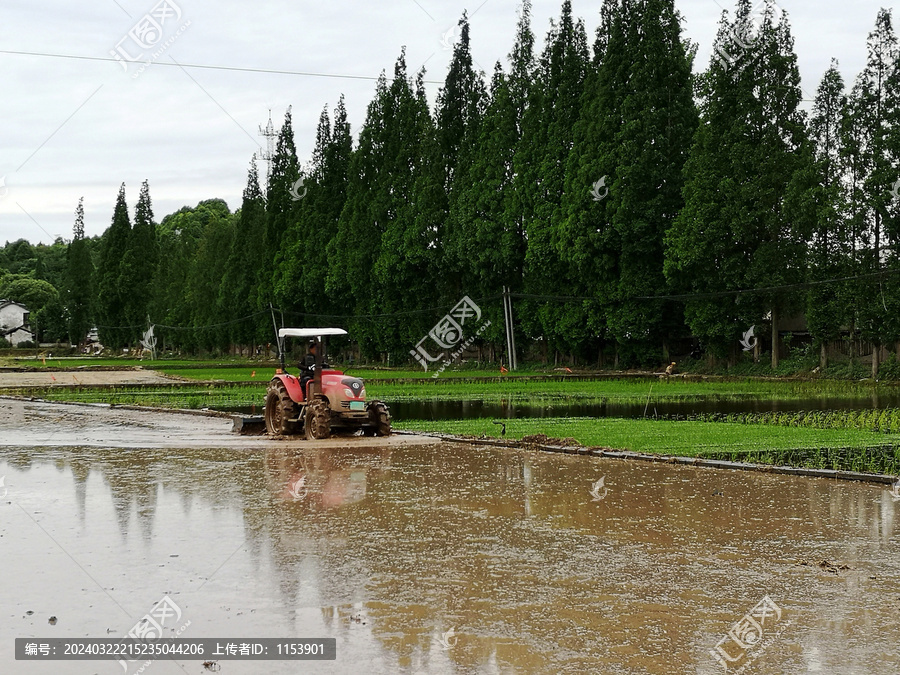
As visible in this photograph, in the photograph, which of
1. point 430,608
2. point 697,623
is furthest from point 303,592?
point 697,623

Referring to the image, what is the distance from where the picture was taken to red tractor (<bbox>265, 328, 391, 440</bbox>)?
1900 cm

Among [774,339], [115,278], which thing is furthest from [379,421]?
[115,278]

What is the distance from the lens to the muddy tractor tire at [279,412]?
1986 cm

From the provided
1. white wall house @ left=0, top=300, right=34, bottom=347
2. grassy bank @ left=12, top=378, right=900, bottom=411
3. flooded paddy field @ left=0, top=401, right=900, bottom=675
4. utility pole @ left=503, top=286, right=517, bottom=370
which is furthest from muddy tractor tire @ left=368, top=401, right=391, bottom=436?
white wall house @ left=0, top=300, right=34, bottom=347

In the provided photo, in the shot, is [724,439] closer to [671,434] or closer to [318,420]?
[671,434]

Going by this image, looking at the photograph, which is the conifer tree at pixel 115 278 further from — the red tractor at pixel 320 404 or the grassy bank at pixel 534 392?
the red tractor at pixel 320 404

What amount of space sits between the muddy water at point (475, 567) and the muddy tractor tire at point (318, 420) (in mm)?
5120

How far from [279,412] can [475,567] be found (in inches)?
495

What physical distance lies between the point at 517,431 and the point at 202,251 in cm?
8568

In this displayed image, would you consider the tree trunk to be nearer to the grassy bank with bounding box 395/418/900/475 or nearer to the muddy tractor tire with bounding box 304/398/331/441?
the grassy bank with bounding box 395/418/900/475

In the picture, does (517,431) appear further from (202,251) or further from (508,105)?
(202,251)

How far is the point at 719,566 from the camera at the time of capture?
323 inches

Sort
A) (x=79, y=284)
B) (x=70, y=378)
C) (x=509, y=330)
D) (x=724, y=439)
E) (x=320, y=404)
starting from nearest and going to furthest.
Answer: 1. (x=724, y=439)
2. (x=320, y=404)
3. (x=70, y=378)
4. (x=509, y=330)
5. (x=79, y=284)

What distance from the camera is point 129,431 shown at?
2183 centimetres
